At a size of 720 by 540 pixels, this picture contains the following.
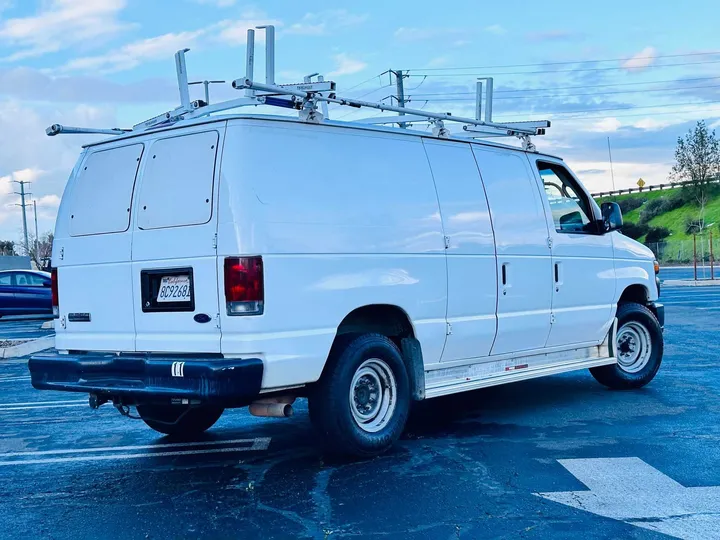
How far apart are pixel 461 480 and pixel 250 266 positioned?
76.3 inches

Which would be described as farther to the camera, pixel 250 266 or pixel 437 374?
pixel 437 374

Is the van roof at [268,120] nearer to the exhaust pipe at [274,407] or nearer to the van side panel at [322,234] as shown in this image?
the van side panel at [322,234]

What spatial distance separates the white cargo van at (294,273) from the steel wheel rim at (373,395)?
0.4 inches

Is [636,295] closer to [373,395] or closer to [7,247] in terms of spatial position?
[373,395]

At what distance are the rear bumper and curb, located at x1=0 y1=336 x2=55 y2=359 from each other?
882cm

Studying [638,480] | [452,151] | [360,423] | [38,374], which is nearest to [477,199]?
[452,151]

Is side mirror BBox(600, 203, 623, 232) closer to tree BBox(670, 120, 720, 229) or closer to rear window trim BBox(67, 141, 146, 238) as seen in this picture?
rear window trim BBox(67, 141, 146, 238)

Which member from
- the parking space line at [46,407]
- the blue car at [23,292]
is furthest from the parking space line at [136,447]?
the blue car at [23,292]

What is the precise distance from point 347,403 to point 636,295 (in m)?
4.78

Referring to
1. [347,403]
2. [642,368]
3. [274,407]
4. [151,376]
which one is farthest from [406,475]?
[642,368]

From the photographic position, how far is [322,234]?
6160 mm

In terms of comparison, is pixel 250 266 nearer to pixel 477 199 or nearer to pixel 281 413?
pixel 281 413

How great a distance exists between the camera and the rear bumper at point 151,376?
221 inches

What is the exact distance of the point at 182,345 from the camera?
19.7ft
